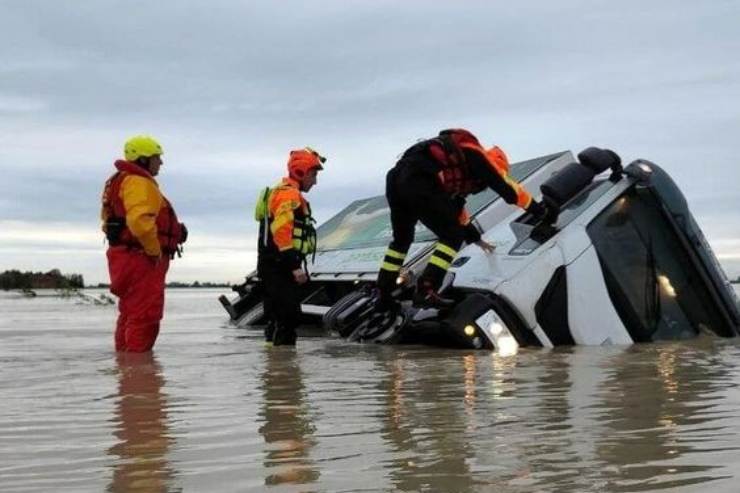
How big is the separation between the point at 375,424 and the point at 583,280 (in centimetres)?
351

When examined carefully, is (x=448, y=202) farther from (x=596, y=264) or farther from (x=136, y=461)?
(x=136, y=461)

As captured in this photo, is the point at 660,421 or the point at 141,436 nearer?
the point at 141,436

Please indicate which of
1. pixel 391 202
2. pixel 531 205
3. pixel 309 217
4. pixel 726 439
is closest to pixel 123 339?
pixel 309 217

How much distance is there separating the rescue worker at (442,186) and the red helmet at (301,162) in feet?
1.94

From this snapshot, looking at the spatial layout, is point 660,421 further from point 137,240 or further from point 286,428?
point 137,240

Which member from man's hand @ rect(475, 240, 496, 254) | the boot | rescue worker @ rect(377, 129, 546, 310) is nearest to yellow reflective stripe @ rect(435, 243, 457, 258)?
rescue worker @ rect(377, 129, 546, 310)

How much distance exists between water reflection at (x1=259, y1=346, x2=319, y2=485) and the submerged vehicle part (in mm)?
1739

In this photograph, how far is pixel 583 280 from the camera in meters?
5.96

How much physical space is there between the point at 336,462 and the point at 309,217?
4.25 m

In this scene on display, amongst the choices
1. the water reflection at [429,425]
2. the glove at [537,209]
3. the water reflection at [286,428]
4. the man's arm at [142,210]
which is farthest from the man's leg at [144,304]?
the glove at [537,209]

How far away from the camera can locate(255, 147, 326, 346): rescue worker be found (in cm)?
620

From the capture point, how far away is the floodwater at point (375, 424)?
2.04 metres

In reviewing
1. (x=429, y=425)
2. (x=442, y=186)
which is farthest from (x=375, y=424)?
(x=442, y=186)

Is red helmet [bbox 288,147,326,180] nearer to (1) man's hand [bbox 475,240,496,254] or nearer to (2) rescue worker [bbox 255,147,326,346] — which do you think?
(2) rescue worker [bbox 255,147,326,346]
